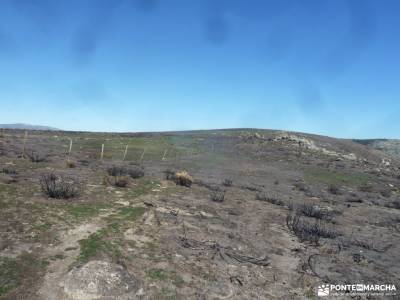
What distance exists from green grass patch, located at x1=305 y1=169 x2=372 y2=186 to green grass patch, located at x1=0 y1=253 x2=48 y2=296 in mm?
24908

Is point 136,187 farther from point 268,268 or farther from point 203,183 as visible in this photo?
point 268,268

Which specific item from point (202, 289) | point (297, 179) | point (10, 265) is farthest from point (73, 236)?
point (297, 179)

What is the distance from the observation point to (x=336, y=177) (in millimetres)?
33969

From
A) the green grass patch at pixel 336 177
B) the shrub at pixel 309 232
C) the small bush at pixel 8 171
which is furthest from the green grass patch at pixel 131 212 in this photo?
the green grass patch at pixel 336 177

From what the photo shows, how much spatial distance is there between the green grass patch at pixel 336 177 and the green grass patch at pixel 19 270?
24908 mm

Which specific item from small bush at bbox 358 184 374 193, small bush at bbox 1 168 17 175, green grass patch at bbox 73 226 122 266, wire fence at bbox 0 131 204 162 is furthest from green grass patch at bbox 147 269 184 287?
small bush at bbox 358 184 374 193

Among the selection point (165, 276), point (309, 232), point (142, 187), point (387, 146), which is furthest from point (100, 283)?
point (387, 146)

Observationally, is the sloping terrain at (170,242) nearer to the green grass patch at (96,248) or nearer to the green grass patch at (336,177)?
the green grass patch at (96,248)

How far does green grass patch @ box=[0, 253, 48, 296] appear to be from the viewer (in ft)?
22.2

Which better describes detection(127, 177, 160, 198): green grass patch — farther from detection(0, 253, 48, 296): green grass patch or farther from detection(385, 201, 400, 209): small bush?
detection(385, 201, 400, 209): small bush

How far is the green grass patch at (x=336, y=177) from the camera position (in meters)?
31.2

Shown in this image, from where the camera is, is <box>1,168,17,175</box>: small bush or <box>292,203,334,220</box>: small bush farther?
<box>1,168,17,175</box>: small bush

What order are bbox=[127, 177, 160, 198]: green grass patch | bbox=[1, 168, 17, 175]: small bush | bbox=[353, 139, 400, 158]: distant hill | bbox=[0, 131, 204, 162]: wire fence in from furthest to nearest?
bbox=[353, 139, 400, 158]: distant hill → bbox=[0, 131, 204, 162]: wire fence → bbox=[1, 168, 17, 175]: small bush → bbox=[127, 177, 160, 198]: green grass patch

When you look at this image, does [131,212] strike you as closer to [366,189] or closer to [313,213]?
[313,213]
